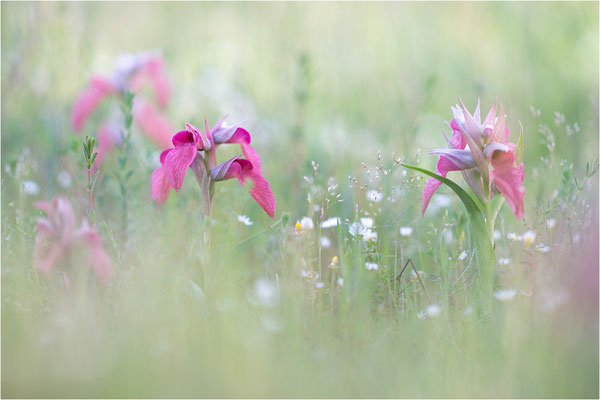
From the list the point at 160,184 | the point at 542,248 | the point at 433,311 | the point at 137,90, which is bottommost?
the point at 433,311

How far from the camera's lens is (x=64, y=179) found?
265cm

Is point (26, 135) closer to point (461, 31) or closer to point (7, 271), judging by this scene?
point (7, 271)

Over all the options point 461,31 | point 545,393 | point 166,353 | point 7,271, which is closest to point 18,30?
point 7,271

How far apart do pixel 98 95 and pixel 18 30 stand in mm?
622

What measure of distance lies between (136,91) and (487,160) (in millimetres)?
2043

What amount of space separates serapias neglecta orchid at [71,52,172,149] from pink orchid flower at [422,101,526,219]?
182 centimetres

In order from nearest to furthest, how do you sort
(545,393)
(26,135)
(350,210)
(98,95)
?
(545,393) → (350,210) → (98,95) → (26,135)

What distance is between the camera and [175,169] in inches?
60.8

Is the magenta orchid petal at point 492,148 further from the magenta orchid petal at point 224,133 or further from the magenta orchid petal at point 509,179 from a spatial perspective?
the magenta orchid petal at point 224,133

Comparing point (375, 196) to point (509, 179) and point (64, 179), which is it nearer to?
point (509, 179)

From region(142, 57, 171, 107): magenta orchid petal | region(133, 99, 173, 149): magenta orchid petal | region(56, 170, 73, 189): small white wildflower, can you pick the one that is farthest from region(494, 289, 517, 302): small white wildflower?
region(142, 57, 171, 107): magenta orchid petal

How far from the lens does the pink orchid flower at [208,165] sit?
1545 millimetres

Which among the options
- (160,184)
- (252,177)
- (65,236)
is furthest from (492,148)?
(65,236)

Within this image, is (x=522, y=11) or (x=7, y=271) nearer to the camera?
(x=7, y=271)
